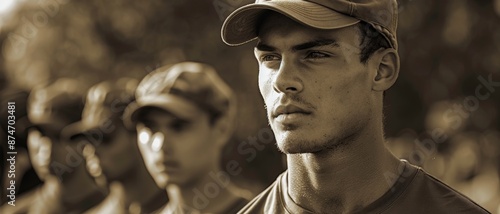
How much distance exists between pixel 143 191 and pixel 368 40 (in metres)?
2.93

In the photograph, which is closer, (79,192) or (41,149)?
(41,149)

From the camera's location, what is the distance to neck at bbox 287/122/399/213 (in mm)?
2760

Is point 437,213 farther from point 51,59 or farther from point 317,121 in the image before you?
point 51,59

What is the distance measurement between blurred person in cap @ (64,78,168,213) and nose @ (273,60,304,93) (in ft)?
8.74

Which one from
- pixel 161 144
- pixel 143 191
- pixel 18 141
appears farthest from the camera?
pixel 18 141

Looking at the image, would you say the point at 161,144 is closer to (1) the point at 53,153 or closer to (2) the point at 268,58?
(2) the point at 268,58

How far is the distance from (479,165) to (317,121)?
223 inches

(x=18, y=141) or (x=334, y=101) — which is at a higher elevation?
(x=334, y=101)

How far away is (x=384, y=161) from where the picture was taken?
2.82 metres

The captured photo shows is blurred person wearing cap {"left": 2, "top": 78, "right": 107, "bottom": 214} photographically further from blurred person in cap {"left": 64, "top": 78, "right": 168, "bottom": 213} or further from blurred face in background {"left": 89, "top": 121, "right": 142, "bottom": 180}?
blurred face in background {"left": 89, "top": 121, "right": 142, "bottom": 180}

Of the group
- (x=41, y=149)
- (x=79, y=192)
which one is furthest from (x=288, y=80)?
(x=79, y=192)

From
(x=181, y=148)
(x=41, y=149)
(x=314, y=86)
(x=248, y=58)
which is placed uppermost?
(x=314, y=86)

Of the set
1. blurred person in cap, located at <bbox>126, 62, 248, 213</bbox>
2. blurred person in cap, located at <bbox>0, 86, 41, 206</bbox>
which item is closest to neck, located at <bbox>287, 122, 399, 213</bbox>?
blurred person in cap, located at <bbox>126, 62, 248, 213</bbox>

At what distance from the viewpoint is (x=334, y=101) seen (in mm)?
2637
